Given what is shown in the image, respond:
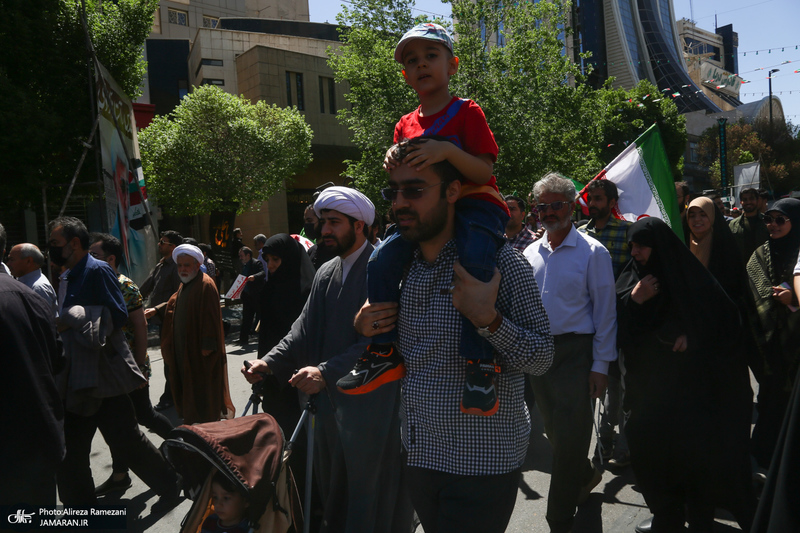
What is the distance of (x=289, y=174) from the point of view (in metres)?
22.4

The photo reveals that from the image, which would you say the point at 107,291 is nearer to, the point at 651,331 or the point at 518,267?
the point at 518,267

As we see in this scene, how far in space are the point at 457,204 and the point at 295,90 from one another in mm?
29458

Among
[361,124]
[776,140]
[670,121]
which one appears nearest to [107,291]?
[361,124]

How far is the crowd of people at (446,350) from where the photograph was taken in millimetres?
1997

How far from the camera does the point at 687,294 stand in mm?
3324

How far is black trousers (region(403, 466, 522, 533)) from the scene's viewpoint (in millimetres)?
1962

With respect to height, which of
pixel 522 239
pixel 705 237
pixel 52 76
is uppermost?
pixel 52 76

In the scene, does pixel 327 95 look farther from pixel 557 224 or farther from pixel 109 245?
pixel 557 224

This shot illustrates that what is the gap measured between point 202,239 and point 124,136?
65.0ft

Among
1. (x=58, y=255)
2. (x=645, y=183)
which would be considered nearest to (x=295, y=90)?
(x=645, y=183)

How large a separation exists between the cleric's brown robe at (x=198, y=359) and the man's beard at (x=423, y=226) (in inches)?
139

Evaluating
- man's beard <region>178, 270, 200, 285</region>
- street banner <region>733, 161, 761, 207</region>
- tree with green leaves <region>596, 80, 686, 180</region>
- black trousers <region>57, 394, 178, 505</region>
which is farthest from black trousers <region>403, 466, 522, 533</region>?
tree with green leaves <region>596, 80, 686, 180</region>

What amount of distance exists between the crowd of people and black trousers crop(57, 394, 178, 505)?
0.01 m

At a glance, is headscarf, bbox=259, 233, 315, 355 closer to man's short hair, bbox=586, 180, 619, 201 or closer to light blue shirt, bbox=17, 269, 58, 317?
light blue shirt, bbox=17, 269, 58, 317
